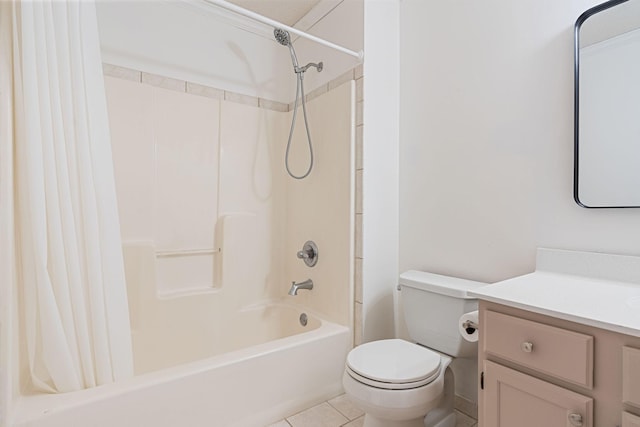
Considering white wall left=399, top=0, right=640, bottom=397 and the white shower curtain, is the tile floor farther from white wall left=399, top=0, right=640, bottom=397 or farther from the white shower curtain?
the white shower curtain

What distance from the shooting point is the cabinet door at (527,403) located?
0.82 meters

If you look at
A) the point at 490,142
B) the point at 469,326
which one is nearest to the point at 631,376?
the point at 469,326

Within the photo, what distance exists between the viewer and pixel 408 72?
1891 millimetres

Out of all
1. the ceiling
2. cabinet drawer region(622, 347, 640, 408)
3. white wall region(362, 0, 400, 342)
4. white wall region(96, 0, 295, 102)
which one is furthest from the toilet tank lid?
the ceiling

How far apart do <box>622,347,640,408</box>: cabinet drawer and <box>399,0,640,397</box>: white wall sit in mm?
569

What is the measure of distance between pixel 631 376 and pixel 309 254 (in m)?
1.56

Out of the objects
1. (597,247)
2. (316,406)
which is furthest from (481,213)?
(316,406)

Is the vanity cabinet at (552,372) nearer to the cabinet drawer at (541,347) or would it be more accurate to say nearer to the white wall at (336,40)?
the cabinet drawer at (541,347)

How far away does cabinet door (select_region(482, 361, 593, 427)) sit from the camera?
32.4 inches

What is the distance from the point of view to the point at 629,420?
741mm

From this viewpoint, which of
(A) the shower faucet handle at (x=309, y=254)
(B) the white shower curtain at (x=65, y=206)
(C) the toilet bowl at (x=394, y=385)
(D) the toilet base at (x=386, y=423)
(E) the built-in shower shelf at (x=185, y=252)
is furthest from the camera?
(A) the shower faucet handle at (x=309, y=254)

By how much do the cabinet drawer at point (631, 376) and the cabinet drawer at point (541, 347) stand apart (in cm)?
6

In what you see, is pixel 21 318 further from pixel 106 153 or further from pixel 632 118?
pixel 632 118

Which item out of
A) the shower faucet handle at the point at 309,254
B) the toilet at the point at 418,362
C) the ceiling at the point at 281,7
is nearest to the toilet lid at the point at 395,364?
the toilet at the point at 418,362
